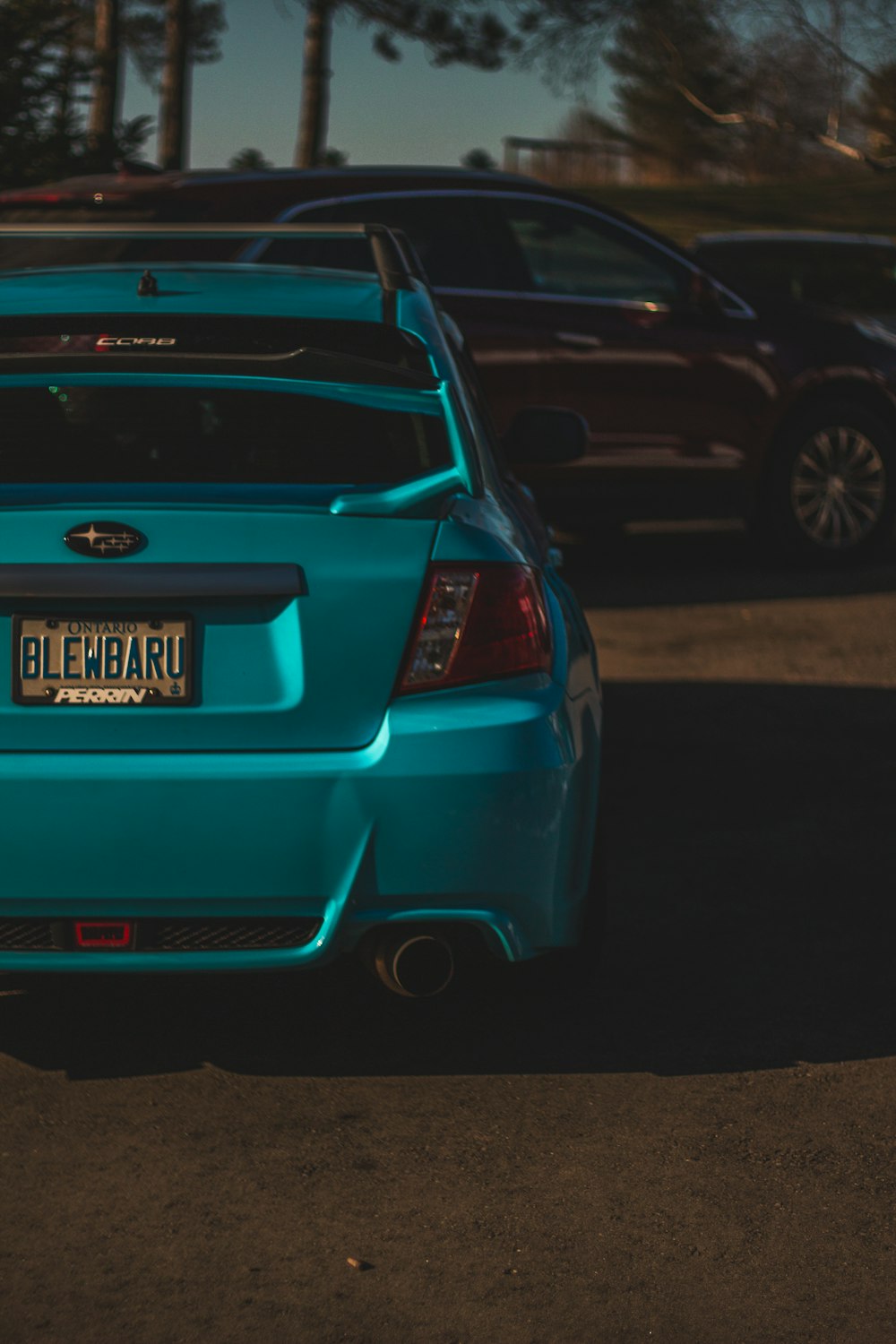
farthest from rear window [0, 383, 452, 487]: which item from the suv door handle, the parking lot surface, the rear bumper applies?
the suv door handle

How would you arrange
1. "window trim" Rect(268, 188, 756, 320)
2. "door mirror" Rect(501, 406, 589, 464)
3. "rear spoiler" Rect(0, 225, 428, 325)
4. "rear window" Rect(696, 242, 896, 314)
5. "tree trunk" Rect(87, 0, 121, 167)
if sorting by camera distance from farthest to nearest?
1. "rear window" Rect(696, 242, 896, 314)
2. "tree trunk" Rect(87, 0, 121, 167)
3. "window trim" Rect(268, 188, 756, 320)
4. "door mirror" Rect(501, 406, 589, 464)
5. "rear spoiler" Rect(0, 225, 428, 325)

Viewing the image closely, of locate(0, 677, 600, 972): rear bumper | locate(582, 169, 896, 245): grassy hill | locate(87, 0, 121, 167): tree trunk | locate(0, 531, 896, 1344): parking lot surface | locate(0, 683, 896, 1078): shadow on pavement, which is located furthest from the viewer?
locate(582, 169, 896, 245): grassy hill

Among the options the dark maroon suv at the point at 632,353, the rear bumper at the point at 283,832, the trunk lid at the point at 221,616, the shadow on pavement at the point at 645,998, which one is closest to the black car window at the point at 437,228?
the dark maroon suv at the point at 632,353

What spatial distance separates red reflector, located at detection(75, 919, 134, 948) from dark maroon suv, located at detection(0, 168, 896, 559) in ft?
21.4

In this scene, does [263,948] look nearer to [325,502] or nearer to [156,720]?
[156,720]

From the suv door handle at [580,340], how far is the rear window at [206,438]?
634cm

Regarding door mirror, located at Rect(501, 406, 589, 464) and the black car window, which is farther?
the black car window

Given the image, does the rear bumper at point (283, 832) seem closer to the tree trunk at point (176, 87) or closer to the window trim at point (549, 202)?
the window trim at point (549, 202)

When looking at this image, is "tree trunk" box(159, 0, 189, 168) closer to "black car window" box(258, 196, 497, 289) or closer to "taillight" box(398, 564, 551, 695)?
"black car window" box(258, 196, 497, 289)

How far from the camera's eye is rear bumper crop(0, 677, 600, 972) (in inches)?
141

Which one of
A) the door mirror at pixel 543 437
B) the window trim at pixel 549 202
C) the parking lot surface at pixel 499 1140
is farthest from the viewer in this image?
the window trim at pixel 549 202

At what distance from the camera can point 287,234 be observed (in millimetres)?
5156

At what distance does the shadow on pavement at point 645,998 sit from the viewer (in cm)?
415

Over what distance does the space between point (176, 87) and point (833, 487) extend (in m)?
21.2
